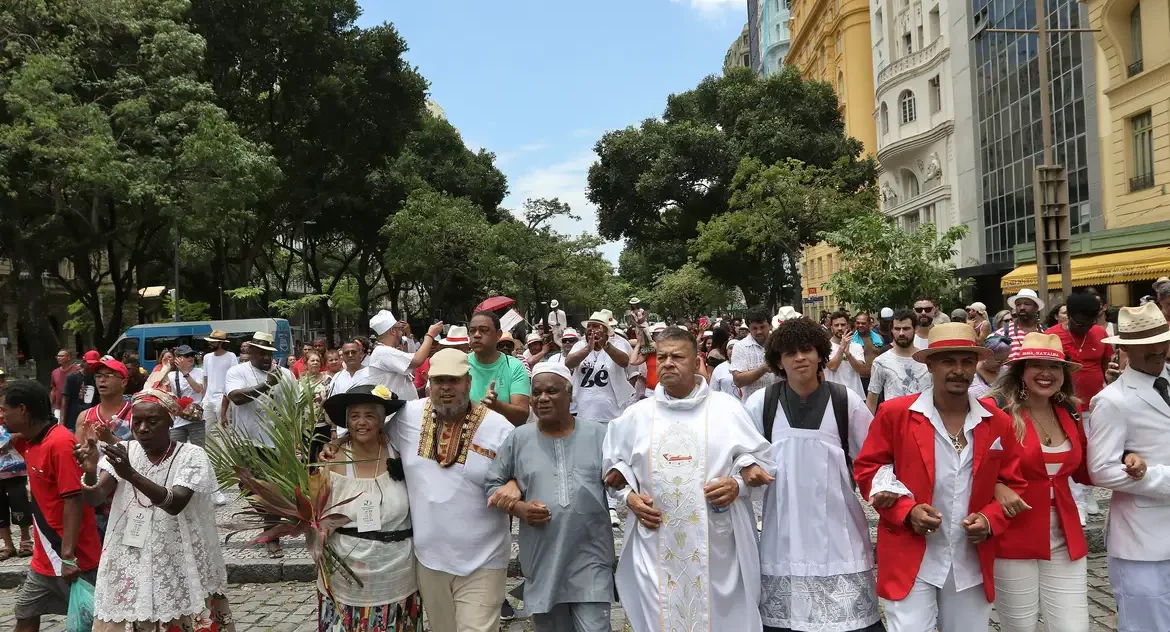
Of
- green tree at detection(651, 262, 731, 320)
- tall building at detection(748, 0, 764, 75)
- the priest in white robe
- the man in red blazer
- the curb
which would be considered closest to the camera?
the man in red blazer

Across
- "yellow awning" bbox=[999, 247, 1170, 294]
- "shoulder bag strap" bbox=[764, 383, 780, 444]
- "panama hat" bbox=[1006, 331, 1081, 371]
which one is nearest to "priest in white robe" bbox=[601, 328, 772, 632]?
"shoulder bag strap" bbox=[764, 383, 780, 444]

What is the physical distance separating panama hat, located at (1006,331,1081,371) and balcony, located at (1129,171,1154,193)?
68.0ft

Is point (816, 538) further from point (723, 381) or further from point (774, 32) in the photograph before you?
point (774, 32)

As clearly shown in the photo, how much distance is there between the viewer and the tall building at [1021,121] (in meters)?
24.3

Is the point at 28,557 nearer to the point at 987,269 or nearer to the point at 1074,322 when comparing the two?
the point at 1074,322

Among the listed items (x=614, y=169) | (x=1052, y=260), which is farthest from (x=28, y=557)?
(x=614, y=169)

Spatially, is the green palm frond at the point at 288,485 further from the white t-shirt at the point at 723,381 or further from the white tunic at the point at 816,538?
the white t-shirt at the point at 723,381

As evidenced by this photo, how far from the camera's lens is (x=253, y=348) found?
924cm

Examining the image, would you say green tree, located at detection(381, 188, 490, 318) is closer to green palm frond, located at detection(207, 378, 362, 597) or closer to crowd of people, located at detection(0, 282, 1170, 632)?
crowd of people, located at detection(0, 282, 1170, 632)

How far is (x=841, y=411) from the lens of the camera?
4.29m

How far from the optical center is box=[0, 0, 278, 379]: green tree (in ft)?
64.4

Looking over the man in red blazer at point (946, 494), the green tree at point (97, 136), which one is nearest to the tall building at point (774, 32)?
the green tree at point (97, 136)

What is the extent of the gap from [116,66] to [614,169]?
2335cm

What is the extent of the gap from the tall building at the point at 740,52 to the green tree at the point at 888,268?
254 ft
